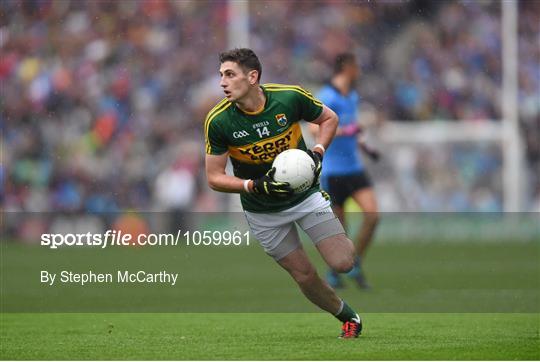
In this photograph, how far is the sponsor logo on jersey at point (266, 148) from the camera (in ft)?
29.7

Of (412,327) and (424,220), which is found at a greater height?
(424,220)

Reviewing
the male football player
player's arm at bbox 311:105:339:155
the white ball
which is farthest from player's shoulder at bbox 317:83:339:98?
the white ball

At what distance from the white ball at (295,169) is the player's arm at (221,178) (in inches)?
10.1

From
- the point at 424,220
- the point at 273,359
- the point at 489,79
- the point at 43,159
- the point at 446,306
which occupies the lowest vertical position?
the point at 273,359

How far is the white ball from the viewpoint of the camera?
8602 mm

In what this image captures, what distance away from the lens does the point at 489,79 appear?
26609 millimetres

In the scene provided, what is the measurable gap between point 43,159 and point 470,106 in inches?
360

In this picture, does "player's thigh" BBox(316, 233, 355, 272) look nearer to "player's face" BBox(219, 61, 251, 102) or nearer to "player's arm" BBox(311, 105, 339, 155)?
"player's arm" BBox(311, 105, 339, 155)

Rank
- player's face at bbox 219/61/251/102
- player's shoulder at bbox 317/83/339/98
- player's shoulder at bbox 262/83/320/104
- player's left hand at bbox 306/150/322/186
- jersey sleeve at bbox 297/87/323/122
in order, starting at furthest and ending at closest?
1. player's shoulder at bbox 317/83/339/98
2. jersey sleeve at bbox 297/87/323/122
3. player's shoulder at bbox 262/83/320/104
4. player's face at bbox 219/61/251/102
5. player's left hand at bbox 306/150/322/186

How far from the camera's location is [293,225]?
923cm

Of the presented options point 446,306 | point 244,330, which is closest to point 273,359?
point 244,330

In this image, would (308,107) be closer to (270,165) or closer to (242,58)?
(270,165)

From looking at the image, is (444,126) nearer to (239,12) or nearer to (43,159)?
(239,12)

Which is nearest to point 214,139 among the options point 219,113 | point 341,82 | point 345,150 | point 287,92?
point 219,113
